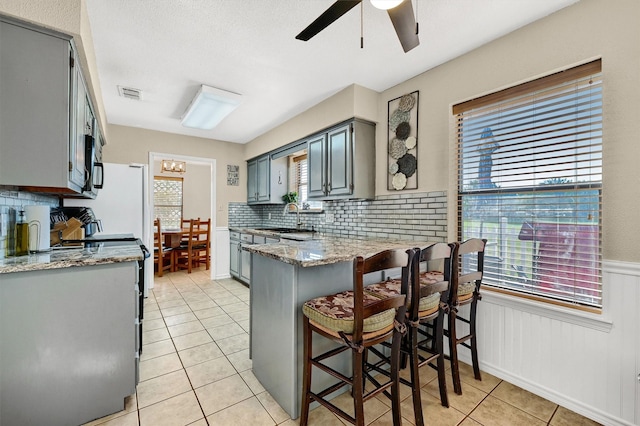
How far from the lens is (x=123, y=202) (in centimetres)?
365

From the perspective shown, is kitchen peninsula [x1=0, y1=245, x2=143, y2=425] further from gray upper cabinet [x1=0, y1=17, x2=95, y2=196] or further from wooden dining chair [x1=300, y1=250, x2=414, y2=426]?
wooden dining chair [x1=300, y1=250, x2=414, y2=426]

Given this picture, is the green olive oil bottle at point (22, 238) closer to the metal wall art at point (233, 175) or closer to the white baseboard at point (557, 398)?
the white baseboard at point (557, 398)

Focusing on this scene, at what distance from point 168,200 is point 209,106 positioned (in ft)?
16.4

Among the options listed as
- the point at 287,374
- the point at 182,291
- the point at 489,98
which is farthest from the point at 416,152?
the point at 182,291

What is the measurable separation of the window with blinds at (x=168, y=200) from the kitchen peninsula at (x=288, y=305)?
250 inches

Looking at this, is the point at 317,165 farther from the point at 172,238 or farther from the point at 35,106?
the point at 172,238

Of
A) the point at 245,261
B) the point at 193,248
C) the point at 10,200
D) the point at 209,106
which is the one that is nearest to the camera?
the point at 10,200

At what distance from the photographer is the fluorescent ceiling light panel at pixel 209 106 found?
3.00 metres

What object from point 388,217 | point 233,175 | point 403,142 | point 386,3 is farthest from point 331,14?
point 233,175

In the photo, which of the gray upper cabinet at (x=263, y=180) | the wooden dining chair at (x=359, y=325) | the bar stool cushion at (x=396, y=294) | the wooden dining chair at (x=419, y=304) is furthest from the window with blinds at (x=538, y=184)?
the gray upper cabinet at (x=263, y=180)

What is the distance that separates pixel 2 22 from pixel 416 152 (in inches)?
110

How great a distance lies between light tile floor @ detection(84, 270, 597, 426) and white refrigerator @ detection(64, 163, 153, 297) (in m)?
Result: 1.53

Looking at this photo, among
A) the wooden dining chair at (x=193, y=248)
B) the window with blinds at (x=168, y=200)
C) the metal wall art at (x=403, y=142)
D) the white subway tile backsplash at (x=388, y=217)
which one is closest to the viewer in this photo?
the white subway tile backsplash at (x=388, y=217)

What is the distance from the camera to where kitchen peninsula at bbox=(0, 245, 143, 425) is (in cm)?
137
